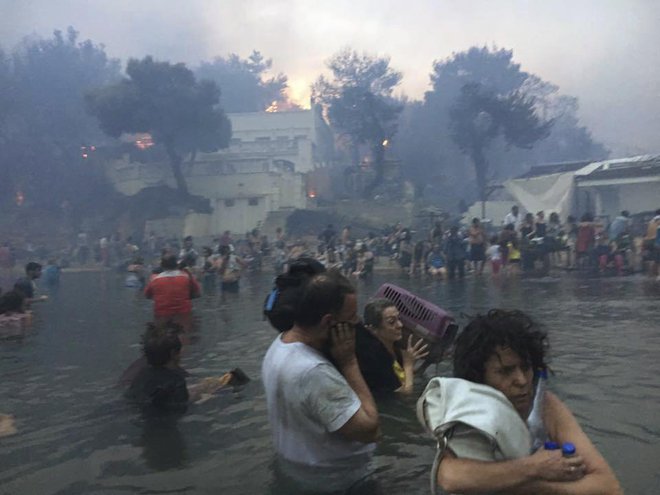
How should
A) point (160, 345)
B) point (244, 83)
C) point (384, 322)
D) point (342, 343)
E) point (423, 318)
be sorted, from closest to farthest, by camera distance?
point (342, 343)
point (384, 322)
point (160, 345)
point (423, 318)
point (244, 83)

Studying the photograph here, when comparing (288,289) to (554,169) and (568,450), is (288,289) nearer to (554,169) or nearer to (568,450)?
(568,450)

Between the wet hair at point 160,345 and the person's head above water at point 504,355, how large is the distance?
3.50 meters

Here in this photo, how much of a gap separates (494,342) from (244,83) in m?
75.8

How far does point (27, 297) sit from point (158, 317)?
425 cm

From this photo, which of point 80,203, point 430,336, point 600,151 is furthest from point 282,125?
point 430,336

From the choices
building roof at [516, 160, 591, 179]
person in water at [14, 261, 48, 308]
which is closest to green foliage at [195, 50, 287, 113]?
building roof at [516, 160, 591, 179]

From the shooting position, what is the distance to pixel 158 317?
31.6ft

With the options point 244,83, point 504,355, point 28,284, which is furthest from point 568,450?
point 244,83

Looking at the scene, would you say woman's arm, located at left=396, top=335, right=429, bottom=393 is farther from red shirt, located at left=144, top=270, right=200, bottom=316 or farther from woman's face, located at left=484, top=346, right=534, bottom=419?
red shirt, located at left=144, top=270, right=200, bottom=316

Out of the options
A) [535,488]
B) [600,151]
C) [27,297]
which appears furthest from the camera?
[600,151]

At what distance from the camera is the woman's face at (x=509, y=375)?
242cm

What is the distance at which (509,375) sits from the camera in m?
2.43

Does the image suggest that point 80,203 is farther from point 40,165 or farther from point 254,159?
point 254,159

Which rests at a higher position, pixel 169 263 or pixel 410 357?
pixel 169 263
